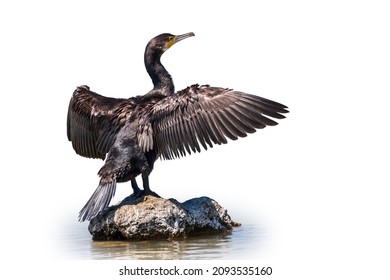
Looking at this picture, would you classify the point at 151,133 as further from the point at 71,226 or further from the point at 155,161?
the point at 71,226

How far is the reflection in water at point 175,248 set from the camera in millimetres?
12281

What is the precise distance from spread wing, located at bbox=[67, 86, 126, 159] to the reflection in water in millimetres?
1675

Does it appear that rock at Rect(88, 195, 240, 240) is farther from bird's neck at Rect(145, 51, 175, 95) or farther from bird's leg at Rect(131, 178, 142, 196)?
bird's neck at Rect(145, 51, 175, 95)

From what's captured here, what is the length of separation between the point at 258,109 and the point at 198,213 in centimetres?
193

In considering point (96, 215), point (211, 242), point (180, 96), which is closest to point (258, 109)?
point (180, 96)

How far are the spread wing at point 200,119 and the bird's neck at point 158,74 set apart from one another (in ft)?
3.36

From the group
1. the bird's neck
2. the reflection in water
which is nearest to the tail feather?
the reflection in water

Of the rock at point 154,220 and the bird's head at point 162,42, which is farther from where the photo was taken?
the bird's head at point 162,42

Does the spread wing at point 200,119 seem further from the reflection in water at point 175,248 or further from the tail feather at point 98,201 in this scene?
the reflection in water at point 175,248

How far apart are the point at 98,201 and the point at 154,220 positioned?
90 centimetres

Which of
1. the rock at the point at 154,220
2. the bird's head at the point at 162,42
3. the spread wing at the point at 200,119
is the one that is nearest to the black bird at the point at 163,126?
the spread wing at the point at 200,119

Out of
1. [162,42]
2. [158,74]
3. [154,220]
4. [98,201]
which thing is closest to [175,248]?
[154,220]

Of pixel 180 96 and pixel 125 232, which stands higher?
pixel 180 96

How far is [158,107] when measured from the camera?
13703 mm
